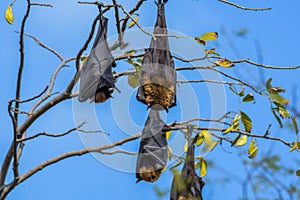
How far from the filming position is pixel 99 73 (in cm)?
546

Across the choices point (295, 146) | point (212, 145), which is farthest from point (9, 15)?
point (295, 146)

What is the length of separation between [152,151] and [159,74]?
3.24ft

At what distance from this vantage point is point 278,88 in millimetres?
5344

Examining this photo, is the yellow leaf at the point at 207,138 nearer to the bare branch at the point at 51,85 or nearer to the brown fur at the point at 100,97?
the brown fur at the point at 100,97

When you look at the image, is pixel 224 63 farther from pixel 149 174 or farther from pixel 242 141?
pixel 149 174

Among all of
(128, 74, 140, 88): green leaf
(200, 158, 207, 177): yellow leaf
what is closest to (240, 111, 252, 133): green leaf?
(200, 158, 207, 177): yellow leaf

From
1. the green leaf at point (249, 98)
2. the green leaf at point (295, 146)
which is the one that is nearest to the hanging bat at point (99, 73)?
the green leaf at point (249, 98)

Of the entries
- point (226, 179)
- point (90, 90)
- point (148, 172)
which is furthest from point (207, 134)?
point (226, 179)

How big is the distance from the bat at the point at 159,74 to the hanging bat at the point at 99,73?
1.22ft

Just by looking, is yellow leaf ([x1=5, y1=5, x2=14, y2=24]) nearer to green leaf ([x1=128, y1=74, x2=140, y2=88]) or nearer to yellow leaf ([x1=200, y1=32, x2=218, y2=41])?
green leaf ([x1=128, y1=74, x2=140, y2=88])

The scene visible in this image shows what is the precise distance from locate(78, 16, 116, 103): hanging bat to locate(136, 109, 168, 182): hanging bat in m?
0.41

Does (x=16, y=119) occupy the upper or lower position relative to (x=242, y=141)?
upper

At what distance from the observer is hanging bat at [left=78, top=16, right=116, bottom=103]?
5.40 m

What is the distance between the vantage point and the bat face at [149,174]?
5552 mm
